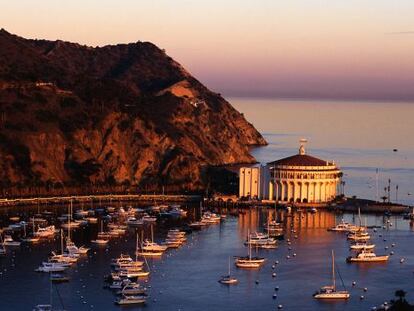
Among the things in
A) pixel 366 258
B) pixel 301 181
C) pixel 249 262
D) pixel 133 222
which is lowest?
pixel 249 262

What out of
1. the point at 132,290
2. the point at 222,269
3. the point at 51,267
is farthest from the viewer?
the point at 222,269

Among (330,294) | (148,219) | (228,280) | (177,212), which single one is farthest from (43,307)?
(177,212)

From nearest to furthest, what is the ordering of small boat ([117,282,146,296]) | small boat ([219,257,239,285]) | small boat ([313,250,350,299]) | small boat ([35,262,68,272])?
small boat ([117,282,146,296])
small boat ([313,250,350,299])
small boat ([219,257,239,285])
small boat ([35,262,68,272])

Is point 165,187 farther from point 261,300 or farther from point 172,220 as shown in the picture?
point 261,300

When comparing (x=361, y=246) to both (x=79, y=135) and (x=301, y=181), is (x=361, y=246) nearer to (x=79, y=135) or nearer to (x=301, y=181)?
(x=301, y=181)

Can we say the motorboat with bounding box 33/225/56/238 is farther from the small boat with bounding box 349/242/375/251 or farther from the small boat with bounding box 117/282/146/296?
the small boat with bounding box 117/282/146/296

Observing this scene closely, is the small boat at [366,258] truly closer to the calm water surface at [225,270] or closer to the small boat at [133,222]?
the calm water surface at [225,270]

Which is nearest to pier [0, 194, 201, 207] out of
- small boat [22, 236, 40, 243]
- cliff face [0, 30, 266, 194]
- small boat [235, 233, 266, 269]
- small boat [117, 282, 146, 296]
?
cliff face [0, 30, 266, 194]
